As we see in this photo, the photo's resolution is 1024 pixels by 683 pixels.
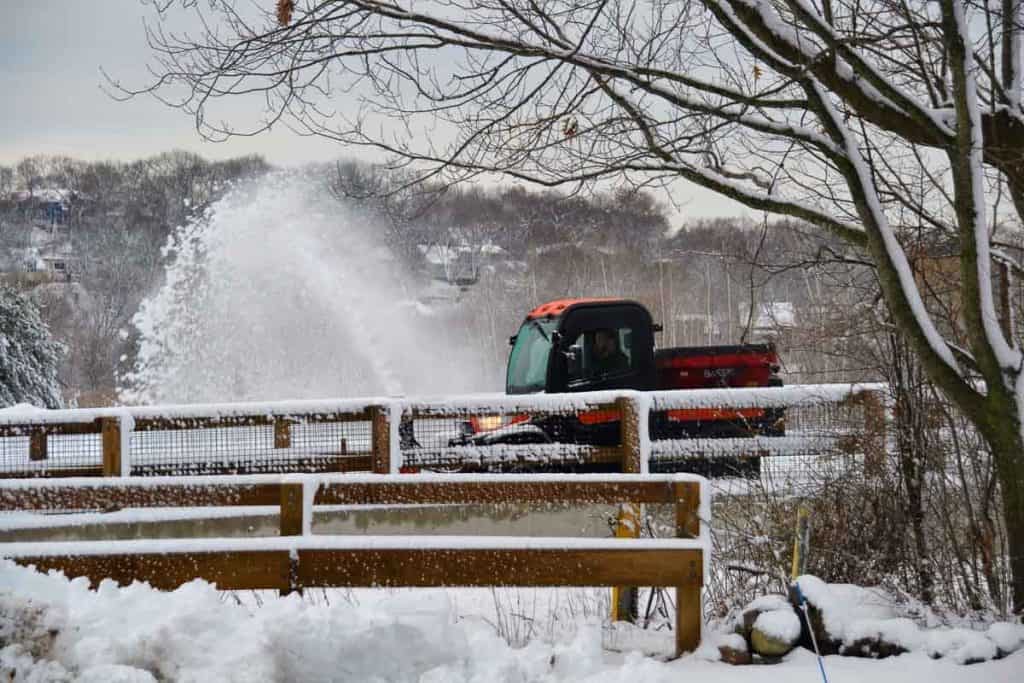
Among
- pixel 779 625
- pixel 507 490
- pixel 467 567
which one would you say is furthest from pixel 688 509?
pixel 467 567

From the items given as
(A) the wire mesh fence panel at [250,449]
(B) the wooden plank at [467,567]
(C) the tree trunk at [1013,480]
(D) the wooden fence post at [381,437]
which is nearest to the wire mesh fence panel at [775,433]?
(C) the tree trunk at [1013,480]

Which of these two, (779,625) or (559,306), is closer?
(779,625)

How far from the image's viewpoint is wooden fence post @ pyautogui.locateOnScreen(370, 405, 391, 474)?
9.13m

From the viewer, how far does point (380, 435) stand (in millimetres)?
9156

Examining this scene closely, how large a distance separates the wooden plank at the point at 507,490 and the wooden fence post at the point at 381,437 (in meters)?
4.17

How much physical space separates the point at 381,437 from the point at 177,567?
4582 millimetres

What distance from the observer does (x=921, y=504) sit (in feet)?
19.4

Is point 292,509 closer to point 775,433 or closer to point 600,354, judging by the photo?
point 775,433

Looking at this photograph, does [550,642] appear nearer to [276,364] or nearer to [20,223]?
[276,364]

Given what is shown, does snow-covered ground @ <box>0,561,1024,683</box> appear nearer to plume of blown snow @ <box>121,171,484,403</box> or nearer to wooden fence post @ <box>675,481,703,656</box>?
wooden fence post @ <box>675,481,703,656</box>

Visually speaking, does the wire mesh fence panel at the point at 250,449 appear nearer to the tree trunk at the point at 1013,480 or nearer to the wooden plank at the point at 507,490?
the wooden plank at the point at 507,490

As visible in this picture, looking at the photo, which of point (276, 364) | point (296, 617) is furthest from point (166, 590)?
point (276, 364)

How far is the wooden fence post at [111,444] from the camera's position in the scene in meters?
8.91

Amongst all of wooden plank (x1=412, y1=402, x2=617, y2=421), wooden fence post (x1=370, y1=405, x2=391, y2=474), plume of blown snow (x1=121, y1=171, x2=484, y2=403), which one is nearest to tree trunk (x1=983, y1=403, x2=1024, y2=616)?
wooden plank (x1=412, y1=402, x2=617, y2=421)
